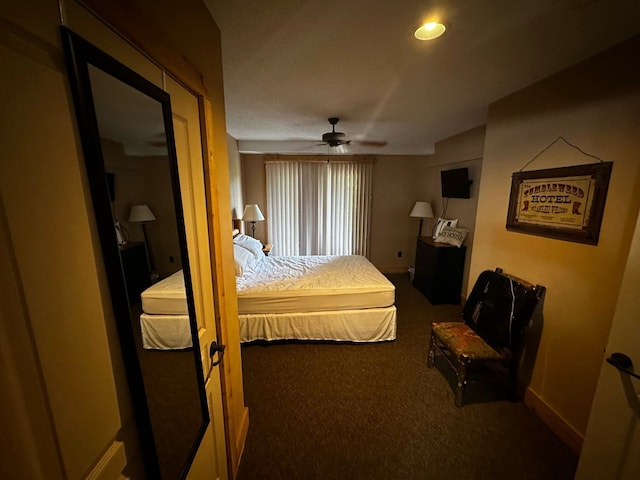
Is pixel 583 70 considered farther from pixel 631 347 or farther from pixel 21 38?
pixel 21 38

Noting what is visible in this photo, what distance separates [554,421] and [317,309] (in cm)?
204

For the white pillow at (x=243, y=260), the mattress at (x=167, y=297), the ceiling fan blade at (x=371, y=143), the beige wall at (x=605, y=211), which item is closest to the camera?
the mattress at (x=167, y=297)

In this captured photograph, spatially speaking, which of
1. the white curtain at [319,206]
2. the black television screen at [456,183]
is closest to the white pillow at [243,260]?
the white curtain at [319,206]

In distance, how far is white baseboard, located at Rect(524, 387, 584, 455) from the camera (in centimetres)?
168

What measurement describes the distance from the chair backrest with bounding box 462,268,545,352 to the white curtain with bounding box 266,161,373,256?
2.94 meters

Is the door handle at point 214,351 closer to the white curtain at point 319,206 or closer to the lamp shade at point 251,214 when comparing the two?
the lamp shade at point 251,214

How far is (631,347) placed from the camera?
1014 millimetres

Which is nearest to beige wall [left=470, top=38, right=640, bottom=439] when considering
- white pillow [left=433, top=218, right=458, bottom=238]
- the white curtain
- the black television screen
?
the black television screen

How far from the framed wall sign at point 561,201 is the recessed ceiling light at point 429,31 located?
1250 millimetres

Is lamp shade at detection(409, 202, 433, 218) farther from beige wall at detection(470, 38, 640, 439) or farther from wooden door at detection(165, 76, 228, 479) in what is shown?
wooden door at detection(165, 76, 228, 479)

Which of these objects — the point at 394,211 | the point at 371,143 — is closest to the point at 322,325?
the point at 371,143

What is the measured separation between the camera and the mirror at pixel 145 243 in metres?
0.54

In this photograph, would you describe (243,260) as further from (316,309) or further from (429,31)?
(429,31)

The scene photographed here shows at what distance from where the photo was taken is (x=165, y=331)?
830mm
